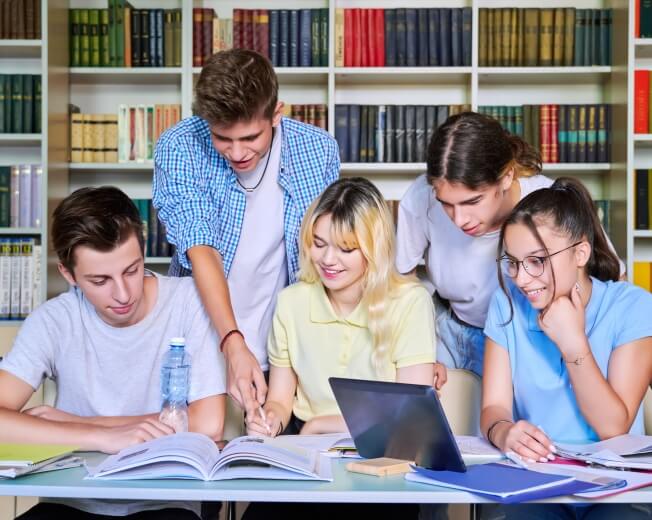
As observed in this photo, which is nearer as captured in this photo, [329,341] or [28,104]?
[329,341]

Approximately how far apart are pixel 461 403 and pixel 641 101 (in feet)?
6.98

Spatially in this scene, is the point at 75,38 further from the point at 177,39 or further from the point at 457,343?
the point at 457,343

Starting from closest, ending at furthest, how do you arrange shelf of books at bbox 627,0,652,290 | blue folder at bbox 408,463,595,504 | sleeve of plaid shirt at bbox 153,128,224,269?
1. blue folder at bbox 408,463,595,504
2. sleeve of plaid shirt at bbox 153,128,224,269
3. shelf of books at bbox 627,0,652,290

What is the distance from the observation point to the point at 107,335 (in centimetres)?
200

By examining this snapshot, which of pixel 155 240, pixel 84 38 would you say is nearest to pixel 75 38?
pixel 84 38

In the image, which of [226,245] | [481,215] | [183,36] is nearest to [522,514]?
[481,215]

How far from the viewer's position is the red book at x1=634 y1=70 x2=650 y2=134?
146 inches

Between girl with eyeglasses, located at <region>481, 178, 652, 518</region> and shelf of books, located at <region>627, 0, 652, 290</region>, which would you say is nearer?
girl with eyeglasses, located at <region>481, 178, 652, 518</region>

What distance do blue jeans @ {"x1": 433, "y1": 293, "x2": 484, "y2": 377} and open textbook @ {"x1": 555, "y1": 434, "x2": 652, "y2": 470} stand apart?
69 cm

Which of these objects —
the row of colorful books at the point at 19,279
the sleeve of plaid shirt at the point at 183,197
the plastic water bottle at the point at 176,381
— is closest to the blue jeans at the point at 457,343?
the sleeve of plaid shirt at the point at 183,197

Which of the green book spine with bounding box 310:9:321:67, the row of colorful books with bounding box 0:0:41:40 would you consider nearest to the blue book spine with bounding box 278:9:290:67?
the green book spine with bounding box 310:9:321:67

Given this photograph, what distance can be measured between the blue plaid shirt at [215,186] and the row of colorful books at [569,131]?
1701 millimetres

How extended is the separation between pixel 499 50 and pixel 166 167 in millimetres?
2043

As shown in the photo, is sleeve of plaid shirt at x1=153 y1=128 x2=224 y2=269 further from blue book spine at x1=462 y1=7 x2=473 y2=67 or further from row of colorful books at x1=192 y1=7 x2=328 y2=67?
blue book spine at x1=462 y1=7 x2=473 y2=67
